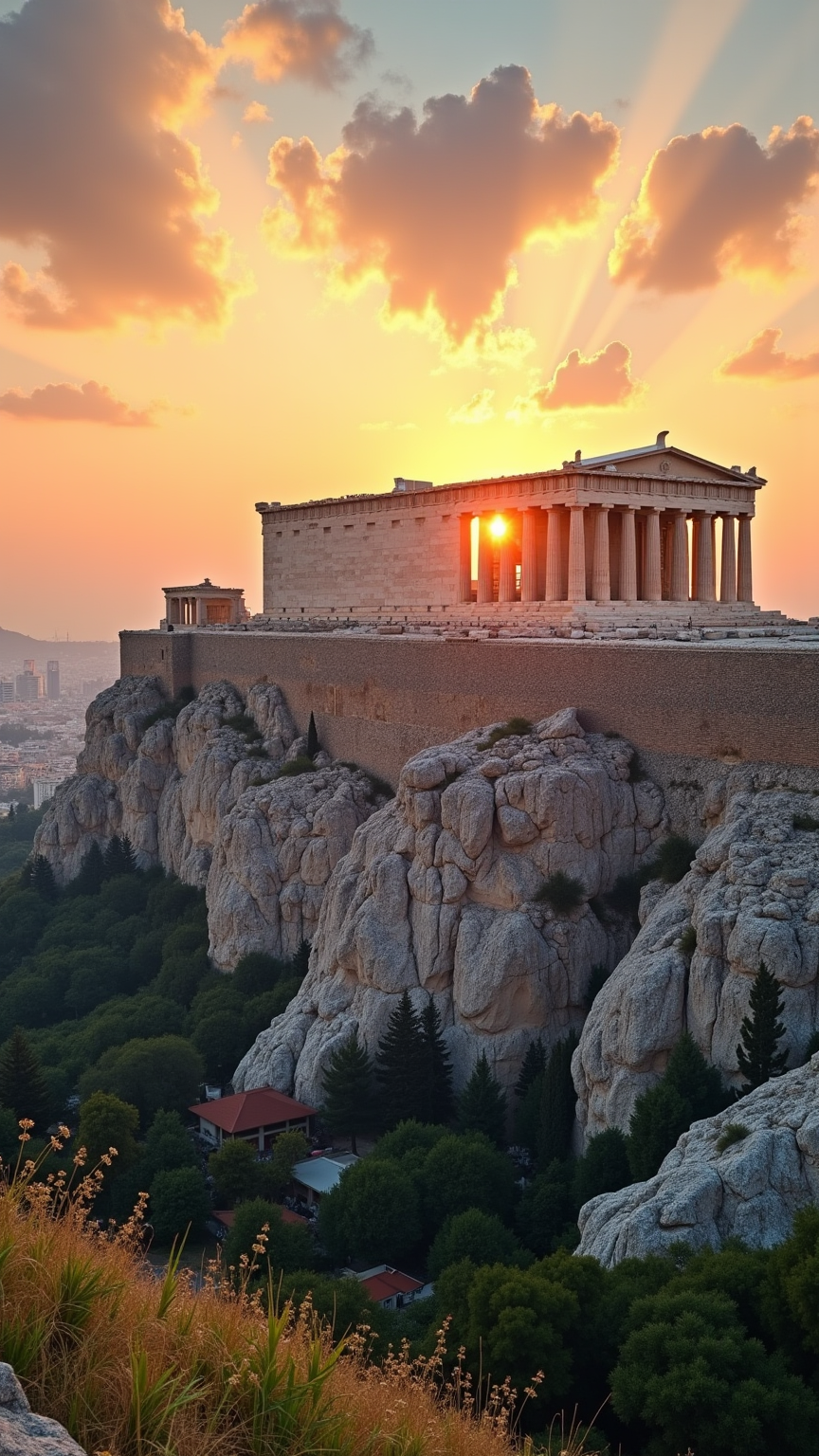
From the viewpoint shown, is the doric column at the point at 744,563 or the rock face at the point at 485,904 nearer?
the rock face at the point at 485,904

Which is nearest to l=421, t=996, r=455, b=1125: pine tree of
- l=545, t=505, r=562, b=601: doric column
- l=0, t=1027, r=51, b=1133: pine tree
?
l=0, t=1027, r=51, b=1133: pine tree

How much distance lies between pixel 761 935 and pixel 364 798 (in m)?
20.5

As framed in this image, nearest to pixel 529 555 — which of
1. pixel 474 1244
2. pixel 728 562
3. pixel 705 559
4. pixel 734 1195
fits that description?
pixel 705 559

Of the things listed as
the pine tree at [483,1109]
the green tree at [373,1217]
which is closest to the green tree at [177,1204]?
the green tree at [373,1217]

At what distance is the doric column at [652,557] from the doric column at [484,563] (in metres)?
6.09

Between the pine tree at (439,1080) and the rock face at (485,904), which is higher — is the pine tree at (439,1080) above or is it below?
below

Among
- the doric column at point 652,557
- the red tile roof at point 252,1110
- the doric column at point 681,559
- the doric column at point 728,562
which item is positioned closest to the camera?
the red tile roof at point 252,1110

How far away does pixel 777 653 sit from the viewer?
28031 millimetres

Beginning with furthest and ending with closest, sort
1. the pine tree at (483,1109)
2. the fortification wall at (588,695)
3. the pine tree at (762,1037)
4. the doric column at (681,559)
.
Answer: the doric column at (681,559) < the pine tree at (483,1109) < the fortification wall at (588,695) < the pine tree at (762,1037)

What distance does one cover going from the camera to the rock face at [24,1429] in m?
5.96

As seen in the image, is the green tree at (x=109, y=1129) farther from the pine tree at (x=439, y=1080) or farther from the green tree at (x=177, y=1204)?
the pine tree at (x=439, y=1080)

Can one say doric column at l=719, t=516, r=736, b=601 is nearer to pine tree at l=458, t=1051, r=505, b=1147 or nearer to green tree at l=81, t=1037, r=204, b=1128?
pine tree at l=458, t=1051, r=505, b=1147

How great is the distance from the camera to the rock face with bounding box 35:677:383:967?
42.1 m

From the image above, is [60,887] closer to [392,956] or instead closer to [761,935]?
[392,956]
